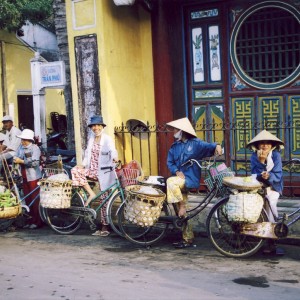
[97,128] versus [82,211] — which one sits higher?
[97,128]

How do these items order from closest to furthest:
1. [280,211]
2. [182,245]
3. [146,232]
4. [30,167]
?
[182,245], [280,211], [146,232], [30,167]

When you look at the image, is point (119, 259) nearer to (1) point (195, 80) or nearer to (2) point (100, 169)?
(2) point (100, 169)

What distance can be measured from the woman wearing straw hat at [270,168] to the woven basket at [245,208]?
0.33 metres

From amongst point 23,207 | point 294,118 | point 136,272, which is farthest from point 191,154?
point 23,207

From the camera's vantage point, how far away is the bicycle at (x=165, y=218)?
286 inches

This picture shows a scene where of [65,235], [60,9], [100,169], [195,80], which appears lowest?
[65,235]

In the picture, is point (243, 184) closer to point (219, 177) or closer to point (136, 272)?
point (219, 177)

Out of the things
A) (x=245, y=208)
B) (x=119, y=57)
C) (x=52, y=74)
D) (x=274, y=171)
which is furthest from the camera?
(x=52, y=74)

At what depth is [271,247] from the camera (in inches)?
276

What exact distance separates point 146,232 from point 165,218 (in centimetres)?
46

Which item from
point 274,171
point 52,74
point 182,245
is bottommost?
point 182,245

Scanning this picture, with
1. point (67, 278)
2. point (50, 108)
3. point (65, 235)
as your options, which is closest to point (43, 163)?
point (65, 235)

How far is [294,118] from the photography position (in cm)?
921

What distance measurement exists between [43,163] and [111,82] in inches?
72.1
